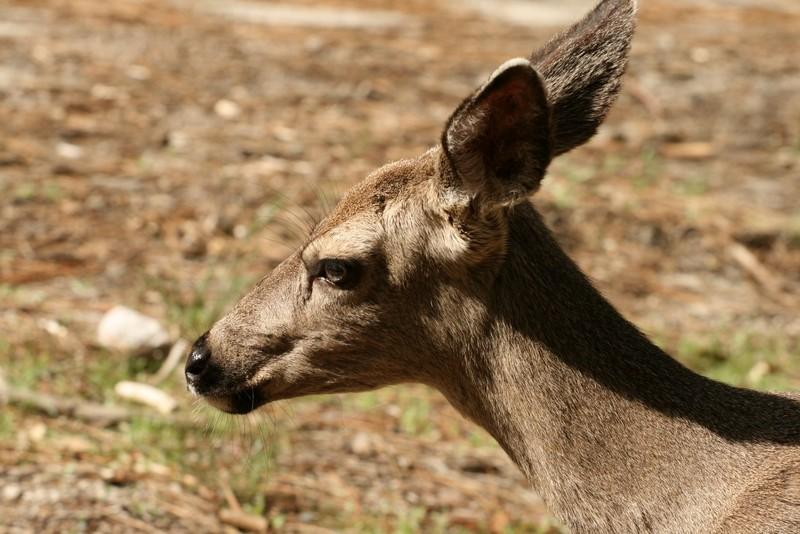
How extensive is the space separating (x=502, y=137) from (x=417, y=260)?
494 millimetres

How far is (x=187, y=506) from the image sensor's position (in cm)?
440

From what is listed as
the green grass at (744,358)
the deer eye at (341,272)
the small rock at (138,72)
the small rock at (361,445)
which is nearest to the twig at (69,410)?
the small rock at (361,445)

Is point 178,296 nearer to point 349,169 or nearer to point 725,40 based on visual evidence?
point 349,169

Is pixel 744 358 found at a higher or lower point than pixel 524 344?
lower

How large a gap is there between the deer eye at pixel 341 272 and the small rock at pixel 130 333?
205 centimetres

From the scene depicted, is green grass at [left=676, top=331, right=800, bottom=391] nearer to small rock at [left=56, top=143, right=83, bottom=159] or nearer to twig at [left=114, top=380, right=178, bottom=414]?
twig at [left=114, top=380, right=178, bottom=414]

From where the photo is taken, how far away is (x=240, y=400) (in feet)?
11.9

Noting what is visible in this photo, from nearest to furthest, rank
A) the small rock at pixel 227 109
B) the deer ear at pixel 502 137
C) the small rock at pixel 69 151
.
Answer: the deer ear at pixel 502 137, the small rock at pixel 69 151, the small rock at pixel 227 109

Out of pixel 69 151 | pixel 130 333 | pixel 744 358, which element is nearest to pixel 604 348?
pixel 130 333

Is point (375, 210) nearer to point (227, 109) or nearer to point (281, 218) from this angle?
point (281, 218)

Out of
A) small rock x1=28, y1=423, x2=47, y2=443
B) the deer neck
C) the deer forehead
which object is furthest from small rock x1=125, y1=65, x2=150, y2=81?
the deer neck

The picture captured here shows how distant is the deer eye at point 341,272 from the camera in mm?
3453

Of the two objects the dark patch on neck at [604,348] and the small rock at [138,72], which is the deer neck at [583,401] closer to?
the dark patch on neck at [604,348]

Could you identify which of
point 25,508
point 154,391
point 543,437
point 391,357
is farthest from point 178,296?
point 543,437
